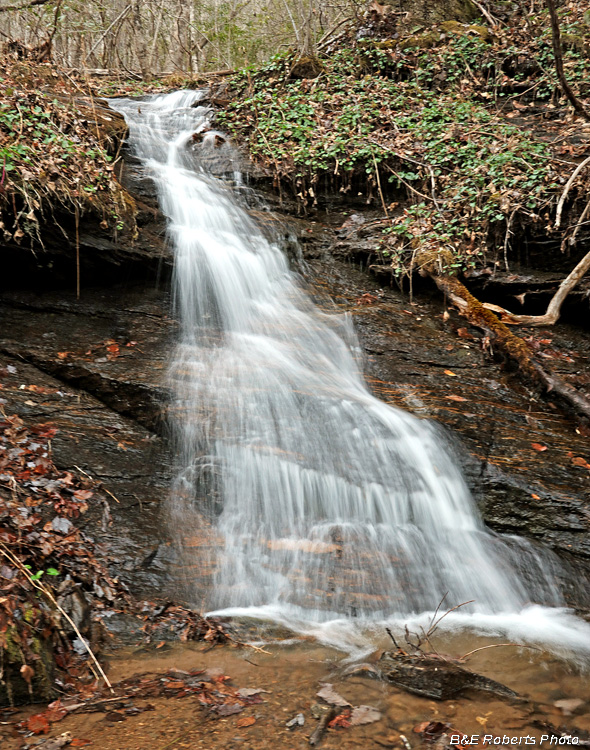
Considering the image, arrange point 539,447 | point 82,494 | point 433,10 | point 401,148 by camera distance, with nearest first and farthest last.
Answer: point 82,494 → point 539,447 → point 401,148 → point 433,10

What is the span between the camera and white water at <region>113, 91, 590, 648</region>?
13.0ft

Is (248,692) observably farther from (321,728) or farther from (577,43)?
(577,43)

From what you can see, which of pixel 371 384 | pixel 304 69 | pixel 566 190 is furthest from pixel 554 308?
pixel 304 69

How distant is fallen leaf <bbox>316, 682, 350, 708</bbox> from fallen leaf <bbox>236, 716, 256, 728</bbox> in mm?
421

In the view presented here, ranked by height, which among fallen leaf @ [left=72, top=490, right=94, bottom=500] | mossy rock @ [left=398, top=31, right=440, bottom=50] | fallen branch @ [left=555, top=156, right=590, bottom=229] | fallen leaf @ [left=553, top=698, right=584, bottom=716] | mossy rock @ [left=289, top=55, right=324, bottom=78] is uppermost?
mossy rock @ [left=398, top=31, right=440, bottom=50]

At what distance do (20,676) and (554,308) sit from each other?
687cm

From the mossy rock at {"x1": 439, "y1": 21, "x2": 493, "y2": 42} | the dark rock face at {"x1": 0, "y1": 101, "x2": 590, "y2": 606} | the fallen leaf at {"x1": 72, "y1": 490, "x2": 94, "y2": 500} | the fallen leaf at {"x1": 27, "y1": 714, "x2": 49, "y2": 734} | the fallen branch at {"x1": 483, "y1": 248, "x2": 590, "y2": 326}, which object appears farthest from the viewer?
the mossy rock at {"x1": 439, "y1": 21, "x2": 493, "y2": 42}

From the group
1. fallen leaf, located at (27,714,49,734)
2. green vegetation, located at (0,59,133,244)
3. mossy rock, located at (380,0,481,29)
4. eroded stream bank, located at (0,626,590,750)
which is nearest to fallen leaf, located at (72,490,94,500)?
eroded stream bank, located at (0,626,590,750)

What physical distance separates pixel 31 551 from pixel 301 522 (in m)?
2.11

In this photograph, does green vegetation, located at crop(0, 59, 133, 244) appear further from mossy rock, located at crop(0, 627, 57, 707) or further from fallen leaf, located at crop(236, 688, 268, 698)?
fallen leaf, located at crop(236, 688, 268, 698)

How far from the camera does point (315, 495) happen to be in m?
4.75

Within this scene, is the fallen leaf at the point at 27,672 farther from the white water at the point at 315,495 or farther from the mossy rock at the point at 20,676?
the white water at the point at 315,495

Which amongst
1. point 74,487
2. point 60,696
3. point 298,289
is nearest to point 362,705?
point 60,696

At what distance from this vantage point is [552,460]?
4941 mm
